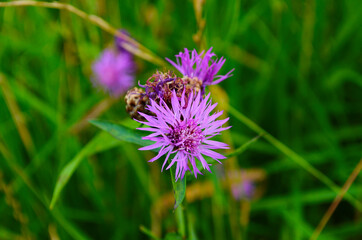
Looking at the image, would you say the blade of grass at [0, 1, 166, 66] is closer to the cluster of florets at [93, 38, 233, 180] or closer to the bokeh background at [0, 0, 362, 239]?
the bokeh background at [0, 0, 362, 239]

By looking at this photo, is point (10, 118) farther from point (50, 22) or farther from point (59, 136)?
point (50, 22)

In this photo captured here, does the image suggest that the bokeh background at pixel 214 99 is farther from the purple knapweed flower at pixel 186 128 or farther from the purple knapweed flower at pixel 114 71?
the purple knapweed flower at pixel 186 128

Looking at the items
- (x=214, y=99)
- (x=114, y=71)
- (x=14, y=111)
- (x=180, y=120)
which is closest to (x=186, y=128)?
(x=180, y=120)

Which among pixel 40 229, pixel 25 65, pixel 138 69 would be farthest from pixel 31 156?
pixel 138 69

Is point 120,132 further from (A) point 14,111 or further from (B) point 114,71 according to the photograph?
(B) point 114,71

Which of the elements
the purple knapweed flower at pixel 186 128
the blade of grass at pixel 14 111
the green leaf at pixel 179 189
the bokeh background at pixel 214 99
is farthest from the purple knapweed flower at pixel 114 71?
the green leaf at pixel 179 189
